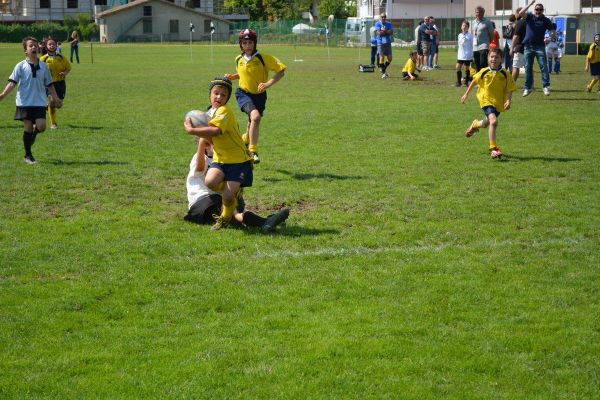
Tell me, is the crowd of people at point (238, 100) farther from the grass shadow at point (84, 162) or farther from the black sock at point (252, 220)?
the grass shadow at point (84, 162)

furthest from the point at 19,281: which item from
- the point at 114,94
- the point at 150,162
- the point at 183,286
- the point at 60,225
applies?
the point at 114,94

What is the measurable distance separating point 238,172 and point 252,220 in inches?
21.3

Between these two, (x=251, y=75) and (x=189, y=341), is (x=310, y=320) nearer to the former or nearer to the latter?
(x=189, y=341)

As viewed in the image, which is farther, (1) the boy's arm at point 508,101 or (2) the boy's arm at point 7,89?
(1) the boy's arm at point 508,101

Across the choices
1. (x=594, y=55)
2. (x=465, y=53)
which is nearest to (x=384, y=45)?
(x=465, y=53)

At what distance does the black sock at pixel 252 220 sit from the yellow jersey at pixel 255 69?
4519 mm

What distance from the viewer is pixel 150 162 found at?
47.7ft

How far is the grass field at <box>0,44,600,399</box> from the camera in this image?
19.1 feet

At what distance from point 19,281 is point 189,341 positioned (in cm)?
231

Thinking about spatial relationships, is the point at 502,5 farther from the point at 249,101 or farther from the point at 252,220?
the point at 252,220

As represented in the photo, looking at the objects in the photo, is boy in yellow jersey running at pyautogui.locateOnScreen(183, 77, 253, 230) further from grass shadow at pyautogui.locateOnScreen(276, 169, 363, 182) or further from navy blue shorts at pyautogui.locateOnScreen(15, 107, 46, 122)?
navy blue shorts at pyautogui.locateOnScreen(15, 107, 46, 122)

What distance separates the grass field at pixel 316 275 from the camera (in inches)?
229

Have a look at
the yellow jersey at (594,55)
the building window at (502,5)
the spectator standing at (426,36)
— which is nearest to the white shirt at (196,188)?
the yellow jersey at (594,55)

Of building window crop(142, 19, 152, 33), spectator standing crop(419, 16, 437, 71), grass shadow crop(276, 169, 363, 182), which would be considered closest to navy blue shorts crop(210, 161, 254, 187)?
grass shadow crop(276, 169, 363, 182)
